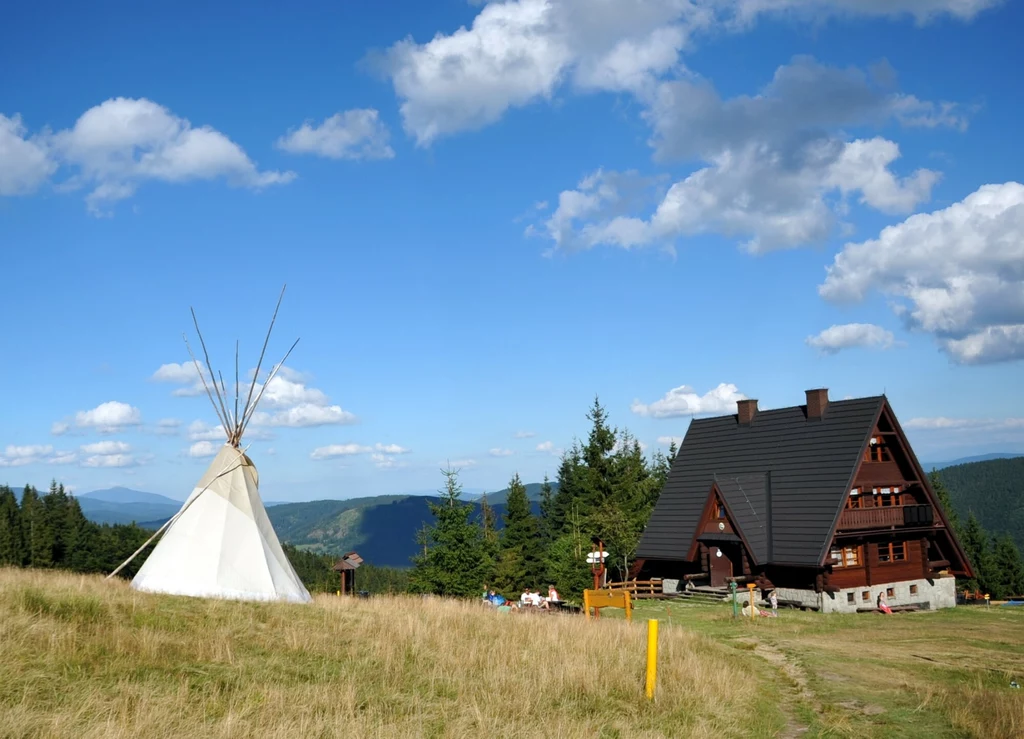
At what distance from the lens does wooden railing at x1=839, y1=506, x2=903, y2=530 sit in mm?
32938

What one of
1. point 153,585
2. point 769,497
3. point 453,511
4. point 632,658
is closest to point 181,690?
point 632,658

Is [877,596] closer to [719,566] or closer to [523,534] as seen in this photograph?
[719,566]

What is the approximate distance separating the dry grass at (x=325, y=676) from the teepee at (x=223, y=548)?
405 centimetres

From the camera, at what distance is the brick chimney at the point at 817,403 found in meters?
36.3

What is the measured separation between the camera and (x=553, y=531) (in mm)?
71875

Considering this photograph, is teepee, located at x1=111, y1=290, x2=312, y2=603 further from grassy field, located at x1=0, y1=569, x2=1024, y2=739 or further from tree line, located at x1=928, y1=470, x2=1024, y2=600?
tree line, located at x1=928, y1=470, x2=1024, y2=600

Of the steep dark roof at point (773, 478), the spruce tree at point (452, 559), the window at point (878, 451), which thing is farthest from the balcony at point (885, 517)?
the spruce tree at point (452, 559)

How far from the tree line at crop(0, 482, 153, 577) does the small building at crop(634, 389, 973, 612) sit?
218ft

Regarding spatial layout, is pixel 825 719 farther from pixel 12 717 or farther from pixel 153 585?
pixel 153 585

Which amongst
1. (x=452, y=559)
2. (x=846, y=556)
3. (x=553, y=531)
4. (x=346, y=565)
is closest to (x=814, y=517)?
(x=846, y=556)

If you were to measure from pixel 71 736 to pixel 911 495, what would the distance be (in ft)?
123

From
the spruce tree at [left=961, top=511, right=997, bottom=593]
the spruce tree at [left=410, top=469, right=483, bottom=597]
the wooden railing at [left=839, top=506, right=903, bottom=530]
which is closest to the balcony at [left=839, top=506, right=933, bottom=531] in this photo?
the wooden railing at [left=839, top=506, right=903, bottom=530]

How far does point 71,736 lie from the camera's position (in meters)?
6.96

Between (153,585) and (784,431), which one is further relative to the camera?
(784,431)
